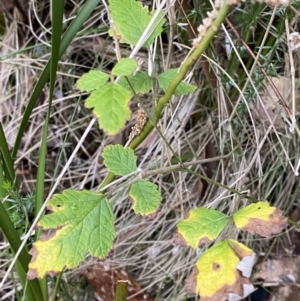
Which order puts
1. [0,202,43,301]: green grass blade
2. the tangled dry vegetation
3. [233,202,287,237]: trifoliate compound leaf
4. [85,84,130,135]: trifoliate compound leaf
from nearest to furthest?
1. [85,84,130,135]: trifoliate compound leaf
2. [233,202,287,237]: trifoliate compound leaf
3. [0,202,43,301]: green grass blade
4. the tangled dry vegetation

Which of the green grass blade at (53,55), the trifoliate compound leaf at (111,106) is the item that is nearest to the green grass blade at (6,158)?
the green grass blade at (53,55)

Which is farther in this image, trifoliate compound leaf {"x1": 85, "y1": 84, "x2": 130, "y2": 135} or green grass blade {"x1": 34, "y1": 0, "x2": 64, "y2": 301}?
green grass blade {"x1": 34, "y1": 0, "x2": 64, "y2": 301}

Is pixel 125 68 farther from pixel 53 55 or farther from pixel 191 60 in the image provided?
pixel 53 55

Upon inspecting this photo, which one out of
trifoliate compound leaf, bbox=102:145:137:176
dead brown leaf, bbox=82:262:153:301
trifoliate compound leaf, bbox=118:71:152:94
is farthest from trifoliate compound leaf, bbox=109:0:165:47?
dead brown leaf, bbox=82:262:153:301

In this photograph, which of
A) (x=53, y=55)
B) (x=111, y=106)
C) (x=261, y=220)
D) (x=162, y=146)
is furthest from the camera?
(x=162, y=146)

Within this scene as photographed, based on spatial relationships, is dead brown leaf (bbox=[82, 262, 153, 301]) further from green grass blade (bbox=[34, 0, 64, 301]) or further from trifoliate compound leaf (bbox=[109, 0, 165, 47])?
trifoliate compound leaf (bbox=[109, 0, 165, 47])

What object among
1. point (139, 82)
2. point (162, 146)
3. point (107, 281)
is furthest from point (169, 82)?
point (107, 281)
